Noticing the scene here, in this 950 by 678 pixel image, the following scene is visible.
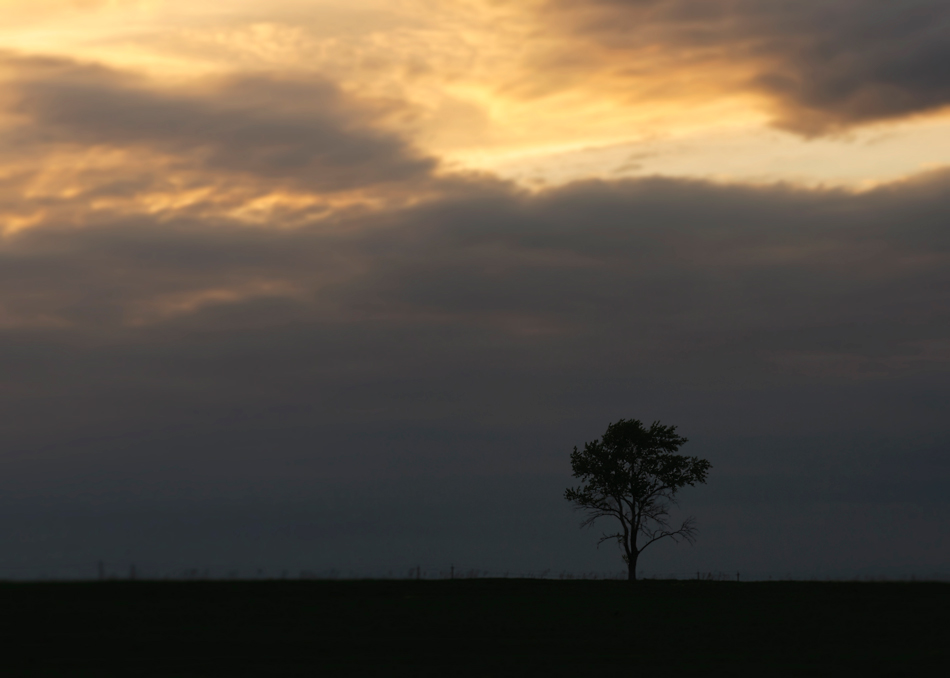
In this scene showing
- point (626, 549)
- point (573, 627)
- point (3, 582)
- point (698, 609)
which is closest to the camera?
point (573, 627)

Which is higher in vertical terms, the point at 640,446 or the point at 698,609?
the point at 640,446

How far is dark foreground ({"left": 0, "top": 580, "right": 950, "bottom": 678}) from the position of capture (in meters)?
40.6

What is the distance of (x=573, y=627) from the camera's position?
54.2m

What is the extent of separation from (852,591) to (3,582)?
55330 millimetres

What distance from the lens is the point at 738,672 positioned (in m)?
39.9

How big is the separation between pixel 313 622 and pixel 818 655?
25776mm

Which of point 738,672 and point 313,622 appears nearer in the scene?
point 738,672

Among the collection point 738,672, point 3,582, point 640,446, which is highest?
point 640,446

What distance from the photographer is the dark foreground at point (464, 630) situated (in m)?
40.6

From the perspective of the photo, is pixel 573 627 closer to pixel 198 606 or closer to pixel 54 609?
pixel 198 606

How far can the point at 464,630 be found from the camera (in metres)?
52.3

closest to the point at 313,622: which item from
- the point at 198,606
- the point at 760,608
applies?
the point at 198,606

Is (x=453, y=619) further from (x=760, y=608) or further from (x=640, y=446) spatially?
(x=640, y=446)

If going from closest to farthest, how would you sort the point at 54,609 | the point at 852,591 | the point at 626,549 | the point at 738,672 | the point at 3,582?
the point at 738,672
the point at 54,609
the point at 3,582
the point at 852,591
the point at 626,549
